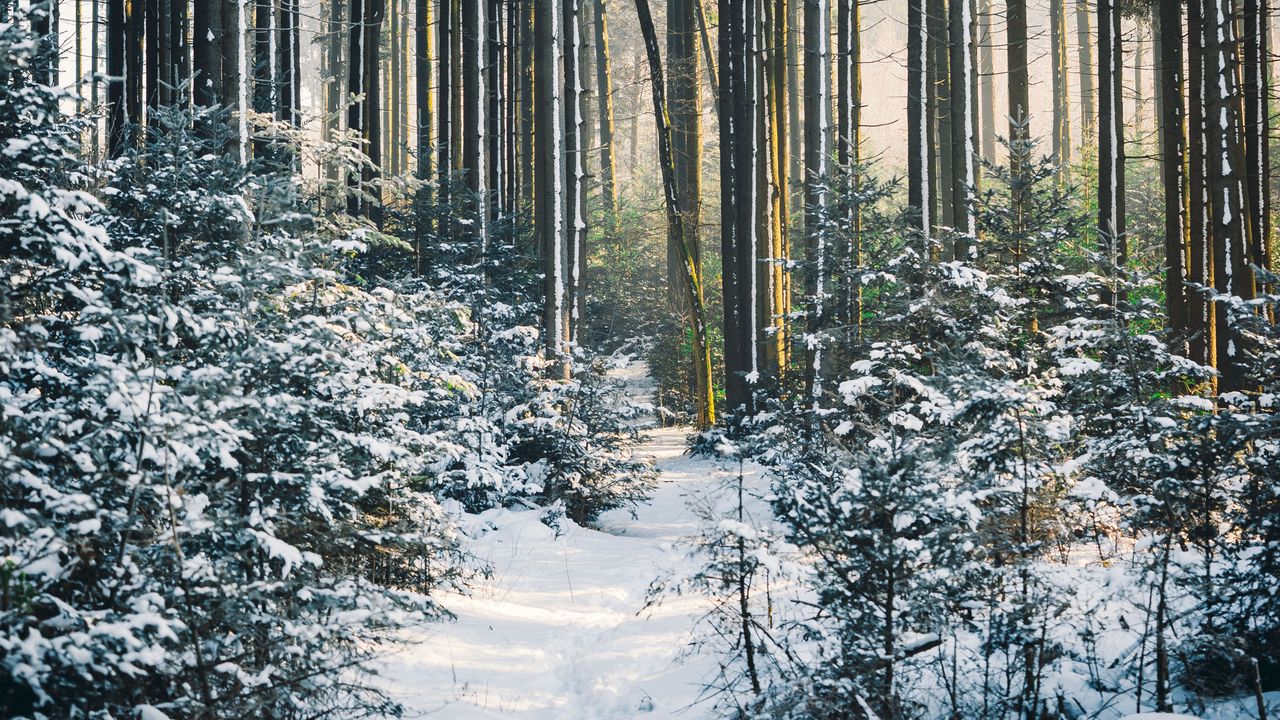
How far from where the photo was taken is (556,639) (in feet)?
23.6

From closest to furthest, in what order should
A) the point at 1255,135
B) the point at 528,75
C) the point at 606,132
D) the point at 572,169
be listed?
the point at 1255,135
the point at 572,169
the point at 528,75
the point at 606,132

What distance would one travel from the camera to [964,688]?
5.27m

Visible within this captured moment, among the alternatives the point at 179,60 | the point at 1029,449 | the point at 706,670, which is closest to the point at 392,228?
the point at 179,60

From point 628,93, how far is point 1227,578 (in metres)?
46.5

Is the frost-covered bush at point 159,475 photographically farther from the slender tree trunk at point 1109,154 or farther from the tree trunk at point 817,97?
the slender tree trunk at point 1109,154

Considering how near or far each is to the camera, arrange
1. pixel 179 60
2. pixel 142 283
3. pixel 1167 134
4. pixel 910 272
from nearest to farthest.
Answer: pixel 142 283 < pixel 910 272 < pixel 1167 134 < pixel 179 60

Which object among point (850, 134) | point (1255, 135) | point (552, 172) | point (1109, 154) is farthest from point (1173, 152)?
point (552, 172)

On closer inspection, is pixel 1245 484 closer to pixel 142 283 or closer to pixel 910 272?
pixel 910 272

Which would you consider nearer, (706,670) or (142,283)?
(142,283)

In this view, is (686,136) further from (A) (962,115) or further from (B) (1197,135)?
(B) (1197,135)

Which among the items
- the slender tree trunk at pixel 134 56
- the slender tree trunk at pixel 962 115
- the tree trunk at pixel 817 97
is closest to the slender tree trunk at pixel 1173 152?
the slender tree trunk at pixel 962 115

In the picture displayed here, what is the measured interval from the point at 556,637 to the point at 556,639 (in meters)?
0.05

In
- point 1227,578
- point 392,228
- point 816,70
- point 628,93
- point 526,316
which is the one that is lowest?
point 1227,578

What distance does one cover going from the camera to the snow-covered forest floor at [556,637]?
19.3 feet
